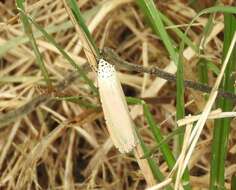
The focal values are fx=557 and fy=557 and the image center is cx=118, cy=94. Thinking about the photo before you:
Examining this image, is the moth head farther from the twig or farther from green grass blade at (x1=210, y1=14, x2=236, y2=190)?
green grass blade at (x1=210, y1=14, x2=236, y2=190)

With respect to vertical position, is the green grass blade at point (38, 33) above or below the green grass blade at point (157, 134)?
above

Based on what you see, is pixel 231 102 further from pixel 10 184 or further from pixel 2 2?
pixel 2 2

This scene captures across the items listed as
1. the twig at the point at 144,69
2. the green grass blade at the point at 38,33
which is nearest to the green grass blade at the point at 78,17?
the twig at the point at 144,69

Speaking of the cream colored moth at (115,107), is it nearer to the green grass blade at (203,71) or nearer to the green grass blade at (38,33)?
the green grass blade at (203,71)

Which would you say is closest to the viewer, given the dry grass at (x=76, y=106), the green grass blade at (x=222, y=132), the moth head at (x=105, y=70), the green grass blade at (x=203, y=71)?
the moth head at (x=105, y=70)

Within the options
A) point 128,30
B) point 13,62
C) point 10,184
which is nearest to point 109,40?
point 128,30

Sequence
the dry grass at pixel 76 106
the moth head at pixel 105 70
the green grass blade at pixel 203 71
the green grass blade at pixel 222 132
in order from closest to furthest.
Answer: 1. the moth head at pixel 105 70
2. the green grass blade at pixel 222 132
3. the green grass blade at pixel 203 71
4. the dry grass at pixel 76 106

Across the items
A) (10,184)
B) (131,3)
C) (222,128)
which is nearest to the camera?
(222,128)
